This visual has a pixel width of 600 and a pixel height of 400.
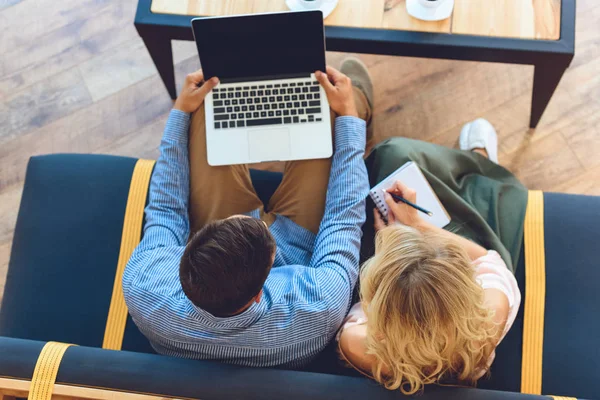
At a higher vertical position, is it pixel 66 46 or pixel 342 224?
pixel 66 46

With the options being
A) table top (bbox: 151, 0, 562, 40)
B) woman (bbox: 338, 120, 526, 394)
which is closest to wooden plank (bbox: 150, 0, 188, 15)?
table top (bbox: 151, 0, 562, 40)

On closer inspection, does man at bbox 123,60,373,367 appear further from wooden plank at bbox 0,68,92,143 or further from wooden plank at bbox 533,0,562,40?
wooden plank at bbox 0,68,92,143

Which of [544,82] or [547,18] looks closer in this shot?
[547,18]

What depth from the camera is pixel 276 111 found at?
146 cm

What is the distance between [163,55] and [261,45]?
1.64 feet

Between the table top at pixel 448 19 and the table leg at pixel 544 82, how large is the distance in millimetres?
93

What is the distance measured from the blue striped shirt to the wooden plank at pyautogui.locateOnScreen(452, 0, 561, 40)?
0.41 m

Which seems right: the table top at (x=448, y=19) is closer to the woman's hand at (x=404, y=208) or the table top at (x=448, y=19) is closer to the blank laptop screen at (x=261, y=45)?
the blank laptop screen at (x=261, y=45)

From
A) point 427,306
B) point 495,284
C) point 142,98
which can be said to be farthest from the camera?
point 142,98

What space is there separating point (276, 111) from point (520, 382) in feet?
3.12

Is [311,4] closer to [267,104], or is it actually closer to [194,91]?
[267,104]

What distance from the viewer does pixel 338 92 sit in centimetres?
145

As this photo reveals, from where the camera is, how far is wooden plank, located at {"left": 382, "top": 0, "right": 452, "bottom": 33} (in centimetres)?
145

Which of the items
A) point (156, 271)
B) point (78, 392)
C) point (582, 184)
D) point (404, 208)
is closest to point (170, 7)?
point (156, 271)
